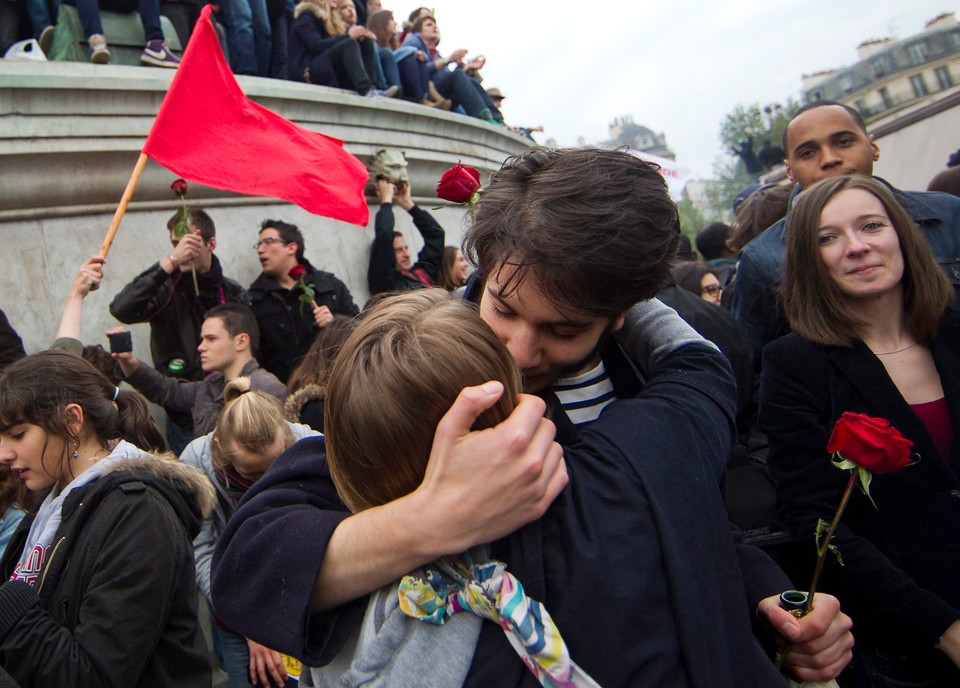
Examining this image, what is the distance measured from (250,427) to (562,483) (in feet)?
7.98

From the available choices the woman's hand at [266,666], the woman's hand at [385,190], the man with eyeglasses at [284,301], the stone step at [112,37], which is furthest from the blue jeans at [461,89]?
the woman's hand at [266,666]

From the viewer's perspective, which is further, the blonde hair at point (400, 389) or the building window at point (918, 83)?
the building window at point (918, 83)

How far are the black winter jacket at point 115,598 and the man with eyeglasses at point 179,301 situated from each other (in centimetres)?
231

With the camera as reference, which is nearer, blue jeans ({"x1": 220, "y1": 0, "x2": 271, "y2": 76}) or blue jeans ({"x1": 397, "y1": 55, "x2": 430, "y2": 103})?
blue jeans ({"x1": 220, "y1": 0, "x2": 271, "y2": 76})

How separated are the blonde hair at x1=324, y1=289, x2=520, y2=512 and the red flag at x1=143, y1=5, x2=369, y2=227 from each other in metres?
3.16

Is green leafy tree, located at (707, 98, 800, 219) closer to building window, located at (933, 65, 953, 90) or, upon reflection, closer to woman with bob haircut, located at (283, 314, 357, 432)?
building window, located at (933, 65, 953, 90)

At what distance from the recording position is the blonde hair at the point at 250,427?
10.9 ft

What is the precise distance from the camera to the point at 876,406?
2.22 metres

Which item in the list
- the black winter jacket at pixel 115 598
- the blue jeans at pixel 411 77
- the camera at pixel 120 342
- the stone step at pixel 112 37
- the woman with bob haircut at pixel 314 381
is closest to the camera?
the black winter jacket at pixel 115 598

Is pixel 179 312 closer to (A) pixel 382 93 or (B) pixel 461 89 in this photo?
(A) pixel 382 93

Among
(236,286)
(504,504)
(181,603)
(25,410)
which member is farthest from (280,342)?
(504,504)

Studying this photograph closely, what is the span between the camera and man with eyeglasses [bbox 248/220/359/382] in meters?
5.21

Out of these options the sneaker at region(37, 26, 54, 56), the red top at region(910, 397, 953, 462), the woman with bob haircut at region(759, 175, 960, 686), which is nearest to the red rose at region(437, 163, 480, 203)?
the woman with bob haircut at region(759, 175, 960, 686)

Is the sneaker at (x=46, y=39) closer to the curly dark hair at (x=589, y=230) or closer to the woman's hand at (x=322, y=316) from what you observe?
the woman's hand at (x=322, y=316)
